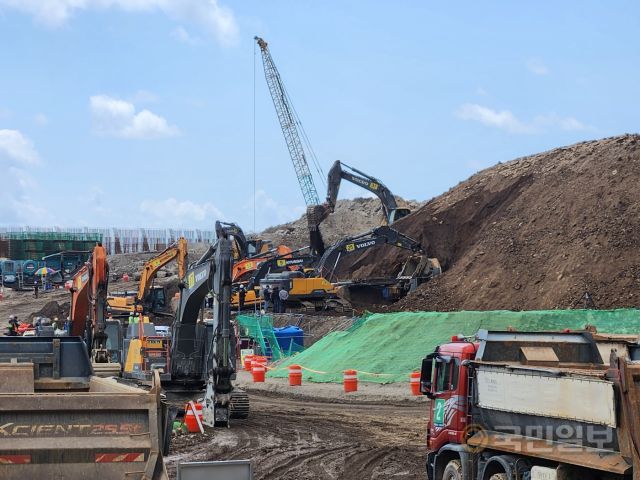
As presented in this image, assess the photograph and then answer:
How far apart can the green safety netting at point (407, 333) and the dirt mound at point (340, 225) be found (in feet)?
162

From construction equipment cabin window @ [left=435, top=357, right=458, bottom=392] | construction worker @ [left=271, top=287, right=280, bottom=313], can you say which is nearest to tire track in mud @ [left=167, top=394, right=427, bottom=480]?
construction equipment cabin window @ [left=435, top=357, right=458, bottom=392]

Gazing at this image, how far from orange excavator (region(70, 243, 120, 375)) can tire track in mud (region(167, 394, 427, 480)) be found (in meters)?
3.65

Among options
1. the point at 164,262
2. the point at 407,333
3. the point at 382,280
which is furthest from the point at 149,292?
the point at 407,333

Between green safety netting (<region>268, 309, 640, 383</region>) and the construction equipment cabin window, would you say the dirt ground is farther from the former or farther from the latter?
the construction equipment cabin window

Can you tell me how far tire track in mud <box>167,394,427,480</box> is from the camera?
1736cm

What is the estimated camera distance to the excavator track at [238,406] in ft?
77.4

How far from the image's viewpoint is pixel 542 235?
153ft

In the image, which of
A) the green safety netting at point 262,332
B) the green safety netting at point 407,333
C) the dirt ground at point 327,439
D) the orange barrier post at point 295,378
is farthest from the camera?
the green safety netting at point 262,332

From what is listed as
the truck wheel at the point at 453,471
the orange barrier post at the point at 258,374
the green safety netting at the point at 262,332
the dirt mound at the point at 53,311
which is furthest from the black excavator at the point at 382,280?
the truck wheel at the point at 453,471

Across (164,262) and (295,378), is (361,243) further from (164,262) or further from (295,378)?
(295,378)

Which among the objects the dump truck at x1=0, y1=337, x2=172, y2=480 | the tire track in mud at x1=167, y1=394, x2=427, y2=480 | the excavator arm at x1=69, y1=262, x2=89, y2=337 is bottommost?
the tire track in mud at x1=167, y1=394, x2=427, y2=480

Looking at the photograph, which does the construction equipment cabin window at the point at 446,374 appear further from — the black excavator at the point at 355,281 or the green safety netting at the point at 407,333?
the black excavator at the point at 355,281

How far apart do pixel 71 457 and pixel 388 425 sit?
15.7 meters

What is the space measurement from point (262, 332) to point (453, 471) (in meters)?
30.4
